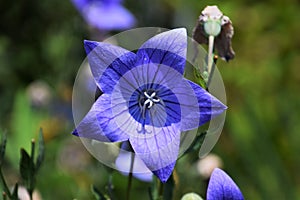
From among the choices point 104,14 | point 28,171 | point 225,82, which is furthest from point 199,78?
point 225,82

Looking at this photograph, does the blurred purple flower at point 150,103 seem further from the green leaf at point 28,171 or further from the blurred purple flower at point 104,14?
the blurred purple flower at point 104,14

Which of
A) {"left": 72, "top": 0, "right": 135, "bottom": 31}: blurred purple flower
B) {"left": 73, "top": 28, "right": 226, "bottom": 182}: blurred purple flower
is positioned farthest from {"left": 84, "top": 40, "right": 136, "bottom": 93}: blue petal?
{"left": 72, "top": 0, "right": 135, "bottom": 31}: blurred purple flower

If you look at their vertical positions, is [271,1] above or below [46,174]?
above

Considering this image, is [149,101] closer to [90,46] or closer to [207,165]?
[90,46]

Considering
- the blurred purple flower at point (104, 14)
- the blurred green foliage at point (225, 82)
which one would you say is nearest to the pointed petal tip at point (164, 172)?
the blurred green foliage at point (225, 82)

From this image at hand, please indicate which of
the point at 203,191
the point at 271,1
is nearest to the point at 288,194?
the point at 203,191

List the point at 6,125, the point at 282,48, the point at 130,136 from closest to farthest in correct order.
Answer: the point at 130,136
the point at 6,125
the point at 282,48

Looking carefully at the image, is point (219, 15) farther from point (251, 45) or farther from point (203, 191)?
point (251, 45)

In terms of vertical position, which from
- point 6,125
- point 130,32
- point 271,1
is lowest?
point 6,125
